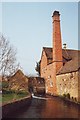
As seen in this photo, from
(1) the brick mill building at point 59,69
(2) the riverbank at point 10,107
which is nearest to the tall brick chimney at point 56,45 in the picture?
(1) the brick mill building at point 59,69

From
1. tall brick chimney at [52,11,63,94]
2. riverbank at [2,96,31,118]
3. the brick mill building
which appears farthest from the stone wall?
riverbank at [2,96,31,118]

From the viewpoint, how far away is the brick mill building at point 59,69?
2862 cm

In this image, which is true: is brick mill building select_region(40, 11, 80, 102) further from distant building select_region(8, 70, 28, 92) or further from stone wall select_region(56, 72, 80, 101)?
distant building select_region(8, 70, 28, 92)

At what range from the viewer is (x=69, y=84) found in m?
30.2

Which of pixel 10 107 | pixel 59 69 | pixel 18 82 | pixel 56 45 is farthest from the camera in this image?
pixel 56 45

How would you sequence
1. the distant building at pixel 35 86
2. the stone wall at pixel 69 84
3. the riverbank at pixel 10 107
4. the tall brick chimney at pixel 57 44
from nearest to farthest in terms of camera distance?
the riverbank at pixel 10 107 → the stone wall at pixel 69 84 → the tall brick chimney at pixel 57 44 → the distant building at pixel 35 86

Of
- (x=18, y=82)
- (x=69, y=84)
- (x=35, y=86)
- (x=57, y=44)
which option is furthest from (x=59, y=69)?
(x=69, y=84)

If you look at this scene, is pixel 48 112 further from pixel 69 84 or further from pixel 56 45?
pixel 56 45

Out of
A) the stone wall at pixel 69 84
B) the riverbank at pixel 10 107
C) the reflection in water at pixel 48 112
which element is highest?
the stone wall at pixel 69 84

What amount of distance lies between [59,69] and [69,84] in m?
8.52

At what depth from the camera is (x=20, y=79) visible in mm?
36500

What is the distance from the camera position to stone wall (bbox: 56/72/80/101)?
27.5 metres

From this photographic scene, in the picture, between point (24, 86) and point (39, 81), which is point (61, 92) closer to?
point (24, 86)

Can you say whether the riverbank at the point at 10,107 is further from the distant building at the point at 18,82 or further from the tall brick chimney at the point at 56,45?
the tall brick chimney at the point at 56,45
